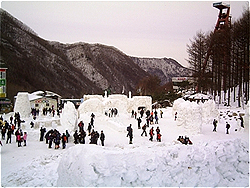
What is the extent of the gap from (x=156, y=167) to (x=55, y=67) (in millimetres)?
104813

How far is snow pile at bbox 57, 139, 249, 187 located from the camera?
8.09 meters

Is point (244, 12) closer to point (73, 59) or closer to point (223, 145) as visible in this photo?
point (223, 145)

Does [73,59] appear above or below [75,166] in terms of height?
above

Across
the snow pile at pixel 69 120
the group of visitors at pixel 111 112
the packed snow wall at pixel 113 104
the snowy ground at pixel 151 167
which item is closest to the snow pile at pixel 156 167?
the snowy ground at pixel 151 167

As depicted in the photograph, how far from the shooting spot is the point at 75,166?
27.1ft

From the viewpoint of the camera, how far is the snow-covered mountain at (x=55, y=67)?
81.6 metres

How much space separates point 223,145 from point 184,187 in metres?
2.44

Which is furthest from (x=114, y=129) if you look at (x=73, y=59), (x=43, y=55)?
(x=73, y=59)

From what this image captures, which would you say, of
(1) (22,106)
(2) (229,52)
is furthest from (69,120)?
(2) (229,52)

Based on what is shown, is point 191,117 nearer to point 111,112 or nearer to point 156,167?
point 156,167

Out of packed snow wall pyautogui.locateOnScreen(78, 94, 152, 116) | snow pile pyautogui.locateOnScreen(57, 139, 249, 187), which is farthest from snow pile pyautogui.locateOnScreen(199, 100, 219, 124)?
snow pile pyautogui.locateOnScreen(57, 139, 249, 187)

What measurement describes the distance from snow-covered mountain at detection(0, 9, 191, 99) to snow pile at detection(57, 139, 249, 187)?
4358cm

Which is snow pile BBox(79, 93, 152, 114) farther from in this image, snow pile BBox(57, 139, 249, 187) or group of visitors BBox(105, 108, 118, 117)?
snow pile BBox(57, 139, 249, 187)

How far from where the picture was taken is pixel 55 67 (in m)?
108
